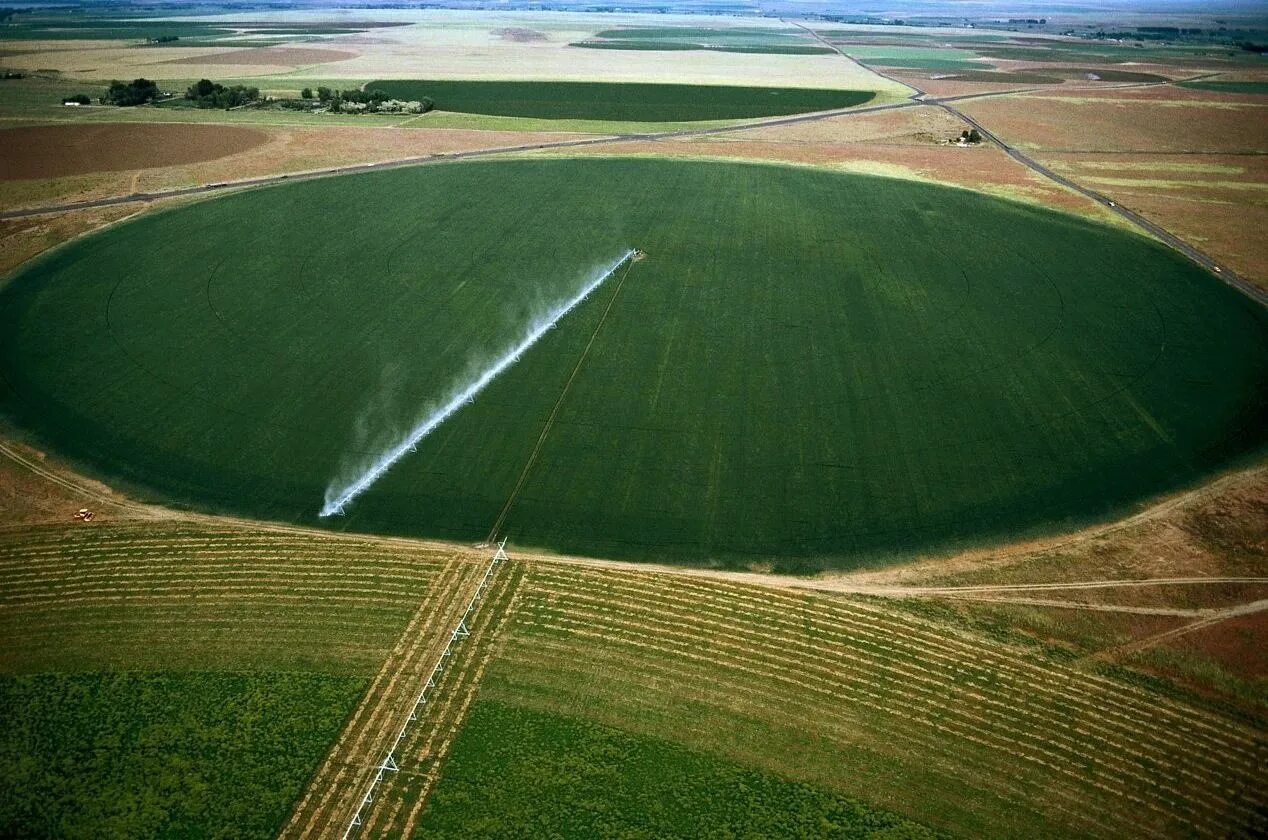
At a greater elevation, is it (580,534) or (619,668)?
(580,534)

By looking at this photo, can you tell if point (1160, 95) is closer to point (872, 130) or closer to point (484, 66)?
point (872, 130)

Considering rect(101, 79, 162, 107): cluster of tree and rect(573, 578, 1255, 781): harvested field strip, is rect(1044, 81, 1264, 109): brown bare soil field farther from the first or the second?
rect(101, 79, 162, 107): cluster of tree

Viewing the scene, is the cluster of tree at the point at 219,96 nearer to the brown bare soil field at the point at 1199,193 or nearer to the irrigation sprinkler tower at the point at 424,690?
the irrigation sprinkler tower at the point at 424,690

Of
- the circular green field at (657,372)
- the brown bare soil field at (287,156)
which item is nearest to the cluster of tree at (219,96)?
the brown bare soil field at (287,156)

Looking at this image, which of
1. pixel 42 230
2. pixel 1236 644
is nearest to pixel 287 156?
pixel 42 230

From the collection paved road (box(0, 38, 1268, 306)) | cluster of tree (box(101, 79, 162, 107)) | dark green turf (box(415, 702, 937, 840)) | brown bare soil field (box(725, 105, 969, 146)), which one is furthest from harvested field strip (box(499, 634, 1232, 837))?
cluster of tree (box(101, 79, 162, 107))

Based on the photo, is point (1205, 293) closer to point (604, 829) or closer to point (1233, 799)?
point (1233, 799)

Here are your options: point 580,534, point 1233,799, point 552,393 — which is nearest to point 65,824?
point 580,534

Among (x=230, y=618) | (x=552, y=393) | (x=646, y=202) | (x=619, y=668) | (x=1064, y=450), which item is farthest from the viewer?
(x=646, y=202)
